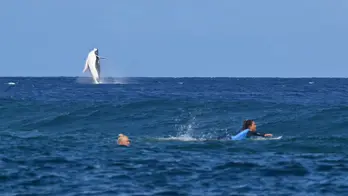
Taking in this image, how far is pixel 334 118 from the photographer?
30375 millimetres

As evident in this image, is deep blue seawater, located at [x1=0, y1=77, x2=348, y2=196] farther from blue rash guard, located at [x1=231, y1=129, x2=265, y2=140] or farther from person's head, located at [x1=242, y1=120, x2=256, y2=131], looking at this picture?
person's head, located at [x1=242, y1=120, x2=256, y2=131]

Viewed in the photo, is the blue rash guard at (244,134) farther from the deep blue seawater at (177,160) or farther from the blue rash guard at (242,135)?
the deep blue seawater at (177,160)

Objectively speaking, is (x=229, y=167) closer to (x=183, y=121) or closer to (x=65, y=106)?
(x=183, y=121)

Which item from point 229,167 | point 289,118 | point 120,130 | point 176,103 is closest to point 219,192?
point 229,167

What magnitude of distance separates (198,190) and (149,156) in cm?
456

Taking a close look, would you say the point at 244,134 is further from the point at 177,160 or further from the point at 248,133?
the point at 177,160
